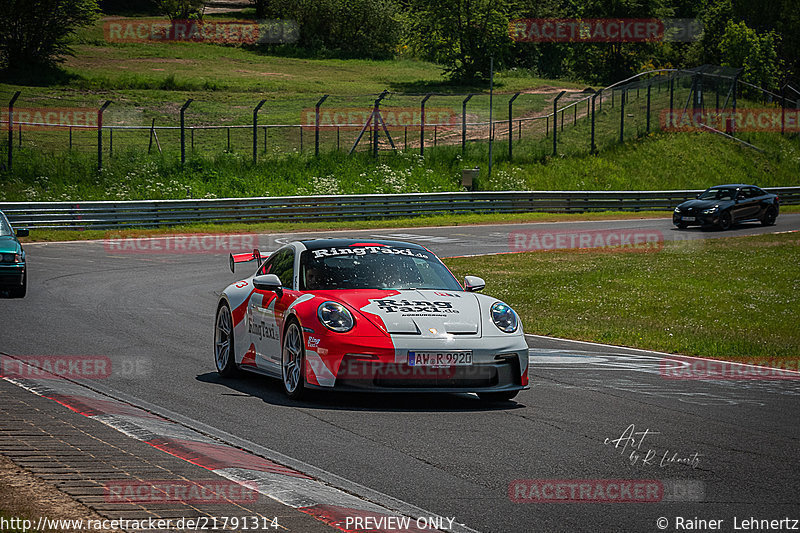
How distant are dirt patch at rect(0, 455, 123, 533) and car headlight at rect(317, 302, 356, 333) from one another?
10.7 ft

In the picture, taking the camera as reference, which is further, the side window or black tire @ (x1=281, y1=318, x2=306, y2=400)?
the side window

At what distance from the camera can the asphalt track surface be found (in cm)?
589

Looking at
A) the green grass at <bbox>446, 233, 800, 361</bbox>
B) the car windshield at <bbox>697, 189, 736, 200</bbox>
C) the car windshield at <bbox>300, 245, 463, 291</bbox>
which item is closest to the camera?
the car windshield at <bbox>300, 245, 463, 291</bbox>

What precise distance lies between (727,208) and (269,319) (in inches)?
1076

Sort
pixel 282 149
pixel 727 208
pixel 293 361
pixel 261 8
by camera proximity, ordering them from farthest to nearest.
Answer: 1. pixel 261 8
2. pixel 282 149
3. pixel 727 208
4. pixel 293 361

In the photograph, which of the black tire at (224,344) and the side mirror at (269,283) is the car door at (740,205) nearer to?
the black tire at (224,344)

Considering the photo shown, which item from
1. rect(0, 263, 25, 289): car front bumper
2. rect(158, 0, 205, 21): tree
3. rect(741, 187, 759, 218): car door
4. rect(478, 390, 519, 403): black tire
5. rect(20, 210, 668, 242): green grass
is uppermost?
rect(158, 0, 205, 21): tree

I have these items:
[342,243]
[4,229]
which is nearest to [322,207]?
[4,229]

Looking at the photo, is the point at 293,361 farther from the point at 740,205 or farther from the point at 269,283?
the point at 740,205

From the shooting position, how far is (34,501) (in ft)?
17.5

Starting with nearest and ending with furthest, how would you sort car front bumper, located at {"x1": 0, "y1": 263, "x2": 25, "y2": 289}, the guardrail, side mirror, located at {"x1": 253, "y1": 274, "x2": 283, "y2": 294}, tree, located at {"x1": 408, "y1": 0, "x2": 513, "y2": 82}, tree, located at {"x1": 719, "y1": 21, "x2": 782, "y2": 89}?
side mirror, located at {"x1": 253, "y1": 274, "x2": 283, "y2": 294}, car front bumper, located at {"x1": 0, "y1": 263, "x2": 25, "y2": 289}, the guardrail, tree, located at {"x1": 719, "y1": 21, "x2": 782, "y2": 89}, tree, located at {"x1": 408, "y1": 0, "x2": 513, "y2": 82}
